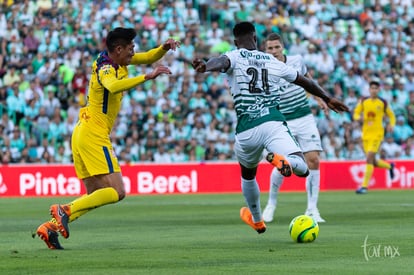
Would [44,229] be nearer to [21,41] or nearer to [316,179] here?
[316,179]

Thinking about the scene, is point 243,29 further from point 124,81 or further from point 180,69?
point 180,69

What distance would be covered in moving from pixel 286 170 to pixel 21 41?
1869 cm

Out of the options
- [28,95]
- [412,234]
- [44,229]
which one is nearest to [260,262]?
[44,229]

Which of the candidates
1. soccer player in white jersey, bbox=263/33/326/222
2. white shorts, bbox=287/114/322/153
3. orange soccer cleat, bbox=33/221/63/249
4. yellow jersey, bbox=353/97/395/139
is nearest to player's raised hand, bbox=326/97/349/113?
orange soccer cleat, bbox=33/221/63/249

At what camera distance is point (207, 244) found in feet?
36.8

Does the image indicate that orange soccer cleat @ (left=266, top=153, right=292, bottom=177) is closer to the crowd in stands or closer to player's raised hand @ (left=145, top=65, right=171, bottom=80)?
player's raised hand @ (left=145, top=65, right=171, bottom=80)

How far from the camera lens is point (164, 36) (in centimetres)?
2970

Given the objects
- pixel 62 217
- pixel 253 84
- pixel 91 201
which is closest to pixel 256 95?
pixel 253 84

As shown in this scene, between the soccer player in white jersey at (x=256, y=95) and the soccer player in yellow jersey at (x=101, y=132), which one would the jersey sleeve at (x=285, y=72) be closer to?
the soccer player in white jersey at (x=256, y=95)

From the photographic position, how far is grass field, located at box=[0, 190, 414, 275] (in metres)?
8.86

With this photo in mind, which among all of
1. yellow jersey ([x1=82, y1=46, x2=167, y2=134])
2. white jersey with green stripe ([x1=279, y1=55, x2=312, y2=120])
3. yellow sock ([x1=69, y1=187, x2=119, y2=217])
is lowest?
yellow sock ([x1=69, y1=187, x2=119, y2=217])

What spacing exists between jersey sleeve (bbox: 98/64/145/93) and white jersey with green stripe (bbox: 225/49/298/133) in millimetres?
1427

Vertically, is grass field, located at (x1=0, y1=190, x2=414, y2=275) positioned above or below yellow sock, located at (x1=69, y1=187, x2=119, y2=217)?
below

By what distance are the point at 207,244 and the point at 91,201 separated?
52.2 inches
